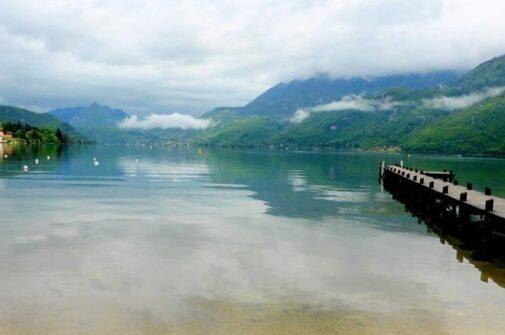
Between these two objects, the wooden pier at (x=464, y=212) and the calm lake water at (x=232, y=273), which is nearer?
the calm lake water at (x=232, y=273)

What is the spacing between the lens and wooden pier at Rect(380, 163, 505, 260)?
2828cm

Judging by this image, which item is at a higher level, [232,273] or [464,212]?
[464,212]

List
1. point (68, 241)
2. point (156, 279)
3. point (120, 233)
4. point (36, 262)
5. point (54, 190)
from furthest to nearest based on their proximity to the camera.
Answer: point (54, 190), point (120, 233), point (68, 241), point (36, 262), point (156, 279)

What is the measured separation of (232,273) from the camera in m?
21.6

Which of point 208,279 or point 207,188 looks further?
point 207,188

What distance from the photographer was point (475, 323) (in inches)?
647

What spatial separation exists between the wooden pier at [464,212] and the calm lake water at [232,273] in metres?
1.87

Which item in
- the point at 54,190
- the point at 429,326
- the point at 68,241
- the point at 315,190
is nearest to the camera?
the point at 429,326

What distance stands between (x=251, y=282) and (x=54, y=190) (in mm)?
36828

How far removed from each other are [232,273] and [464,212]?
18.8 meters

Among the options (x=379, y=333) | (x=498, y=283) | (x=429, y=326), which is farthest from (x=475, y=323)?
(x=498, y=283)

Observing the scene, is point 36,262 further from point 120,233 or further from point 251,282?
point 251,282

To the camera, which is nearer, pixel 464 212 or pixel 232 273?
pixel 232 273

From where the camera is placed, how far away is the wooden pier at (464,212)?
28.3 meters
